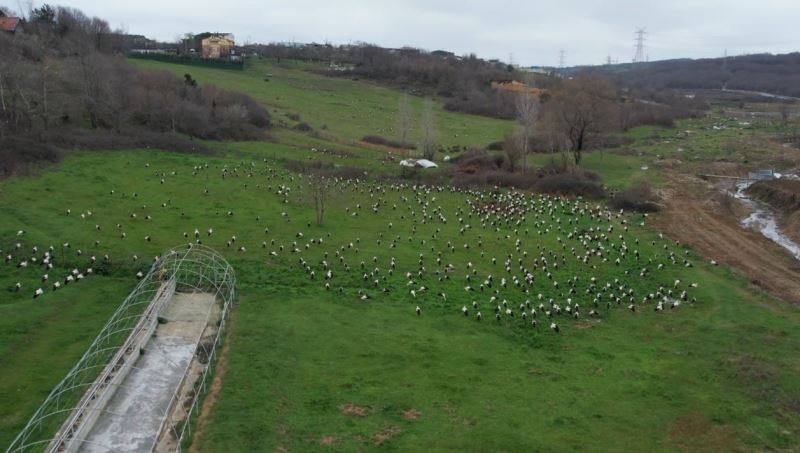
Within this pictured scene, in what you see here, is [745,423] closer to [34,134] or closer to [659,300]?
[659,300]

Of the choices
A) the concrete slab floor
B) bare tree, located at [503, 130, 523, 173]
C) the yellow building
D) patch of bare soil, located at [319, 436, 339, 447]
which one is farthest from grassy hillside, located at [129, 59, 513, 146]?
patch of bare soil, located at [319, 436, 339, 447]

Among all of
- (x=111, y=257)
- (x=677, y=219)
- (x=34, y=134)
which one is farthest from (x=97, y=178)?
(x=677, y=219)

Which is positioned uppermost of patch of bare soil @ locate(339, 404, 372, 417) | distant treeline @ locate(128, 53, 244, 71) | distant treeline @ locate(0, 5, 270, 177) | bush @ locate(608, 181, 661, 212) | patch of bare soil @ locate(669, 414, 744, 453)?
distant treeline @ locate(128, 53, 244, 71)

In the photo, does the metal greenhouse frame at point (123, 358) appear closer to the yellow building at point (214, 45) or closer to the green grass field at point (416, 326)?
the green grass field at point (416, 326)

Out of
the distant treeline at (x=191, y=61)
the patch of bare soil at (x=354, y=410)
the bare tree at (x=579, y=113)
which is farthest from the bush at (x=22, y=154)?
the distant treeline at (x=191, y=61)

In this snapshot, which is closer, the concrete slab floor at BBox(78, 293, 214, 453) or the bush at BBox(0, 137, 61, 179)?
the concrete slab floor at BBox(78, 293, 214, 453)

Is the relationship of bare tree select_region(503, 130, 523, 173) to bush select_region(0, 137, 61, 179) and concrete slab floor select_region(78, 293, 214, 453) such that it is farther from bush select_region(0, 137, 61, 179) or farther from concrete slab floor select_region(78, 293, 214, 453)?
bush select_region(0, 137, 61, 179)
